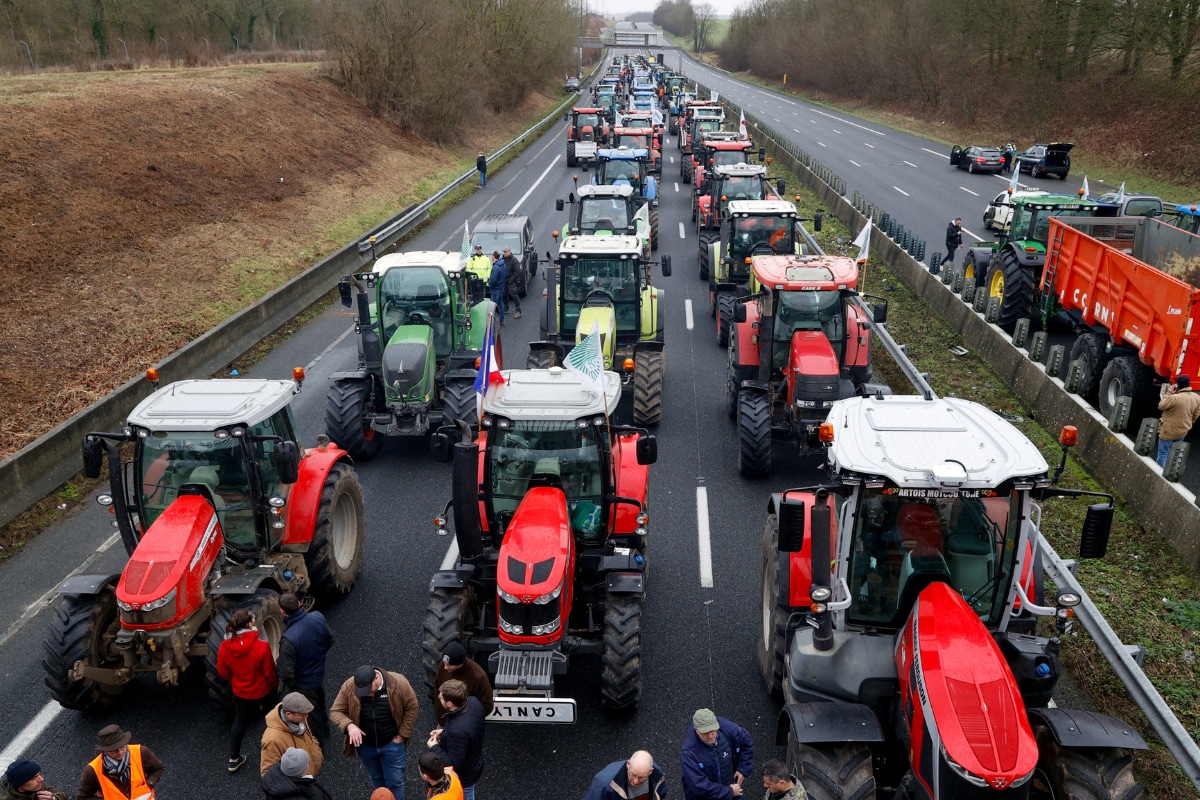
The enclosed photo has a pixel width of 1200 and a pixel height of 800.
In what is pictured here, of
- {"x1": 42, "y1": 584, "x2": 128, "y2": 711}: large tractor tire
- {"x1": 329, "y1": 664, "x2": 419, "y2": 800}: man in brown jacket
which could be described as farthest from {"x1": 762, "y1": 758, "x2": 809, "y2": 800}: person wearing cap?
{"x1": 42, "y1": 584, "x2": 128, "y2": 711}: large tractor tire

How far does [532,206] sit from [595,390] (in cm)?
2485

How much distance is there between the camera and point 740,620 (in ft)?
30.4

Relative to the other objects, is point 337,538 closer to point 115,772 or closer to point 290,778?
point 115,772

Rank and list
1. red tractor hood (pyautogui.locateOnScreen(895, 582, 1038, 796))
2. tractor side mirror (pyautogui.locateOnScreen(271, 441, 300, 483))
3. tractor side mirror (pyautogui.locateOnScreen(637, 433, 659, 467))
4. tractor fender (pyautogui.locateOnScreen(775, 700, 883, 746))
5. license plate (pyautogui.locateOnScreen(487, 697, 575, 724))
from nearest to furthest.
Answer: red tractor hood (pyautogui.locateOnScreen(895, 582, 1038, 796)) → tractor fender (pyautogui.locateOnScreen(775, 700, 883, 746)) → license plate (pyautogui.locateOnScreen(487, 697, 575, 724)) → tractor side mirror (pyautogui.locateOnScreen(271, 441, 300, 483)) → tractor side mirror (pyautogui.locateOnScreen(637, 433, 659, 467))

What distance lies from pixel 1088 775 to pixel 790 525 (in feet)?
7.22

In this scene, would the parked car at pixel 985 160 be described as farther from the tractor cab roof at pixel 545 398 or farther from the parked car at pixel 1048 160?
the tractor cab roof at pixel 545 398

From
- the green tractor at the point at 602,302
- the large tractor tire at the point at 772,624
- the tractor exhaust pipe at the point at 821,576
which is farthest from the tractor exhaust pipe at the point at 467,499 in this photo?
the green tractor at the point at 602,302

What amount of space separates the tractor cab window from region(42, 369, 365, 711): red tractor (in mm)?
4300

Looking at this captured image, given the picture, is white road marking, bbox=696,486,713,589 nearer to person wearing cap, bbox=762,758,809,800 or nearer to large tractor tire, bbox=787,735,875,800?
large tractor tire, bbox=787,735,875,800

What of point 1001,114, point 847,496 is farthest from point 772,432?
point 1001,114

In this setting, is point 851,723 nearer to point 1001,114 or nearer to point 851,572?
point 851,572

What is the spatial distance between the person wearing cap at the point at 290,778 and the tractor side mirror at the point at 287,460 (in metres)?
2.97

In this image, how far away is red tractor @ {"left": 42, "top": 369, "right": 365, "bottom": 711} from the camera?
744 centimetres

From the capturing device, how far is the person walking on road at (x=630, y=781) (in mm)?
5488
